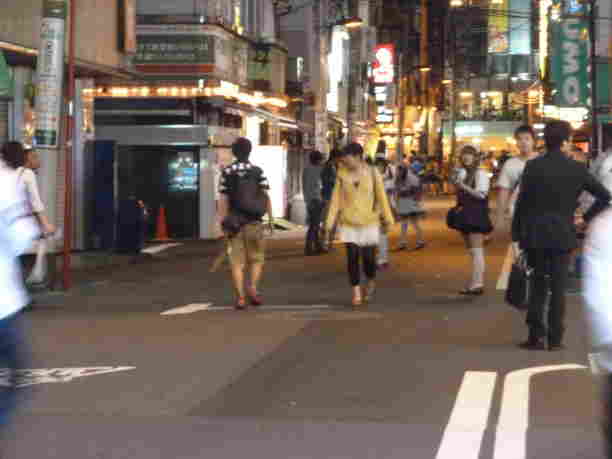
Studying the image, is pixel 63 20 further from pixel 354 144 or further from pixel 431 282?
pixel 431 282

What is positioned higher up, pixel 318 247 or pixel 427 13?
pixel 427 13

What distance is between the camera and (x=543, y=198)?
10.6 metres

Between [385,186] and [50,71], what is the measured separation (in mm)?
8463

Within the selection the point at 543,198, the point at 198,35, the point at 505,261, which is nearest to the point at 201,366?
the point at 543,198

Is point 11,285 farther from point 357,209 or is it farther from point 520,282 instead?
point 357,209

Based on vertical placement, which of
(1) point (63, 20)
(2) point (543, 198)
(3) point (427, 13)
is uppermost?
(3) point (427, 13)

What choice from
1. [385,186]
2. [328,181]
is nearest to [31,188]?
[385,186]

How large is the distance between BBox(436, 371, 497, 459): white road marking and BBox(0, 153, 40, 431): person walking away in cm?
231

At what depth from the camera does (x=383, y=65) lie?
6712 cm

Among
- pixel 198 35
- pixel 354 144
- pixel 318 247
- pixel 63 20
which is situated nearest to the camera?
pixel 354 144

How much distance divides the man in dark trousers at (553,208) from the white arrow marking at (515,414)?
91cm

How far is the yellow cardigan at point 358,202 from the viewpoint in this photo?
14.6 metres

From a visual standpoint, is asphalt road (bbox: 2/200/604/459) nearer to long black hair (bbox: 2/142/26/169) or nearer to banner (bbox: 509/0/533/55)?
long black hair (bbox: 2/142/26/169)

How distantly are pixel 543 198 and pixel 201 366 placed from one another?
312cm
